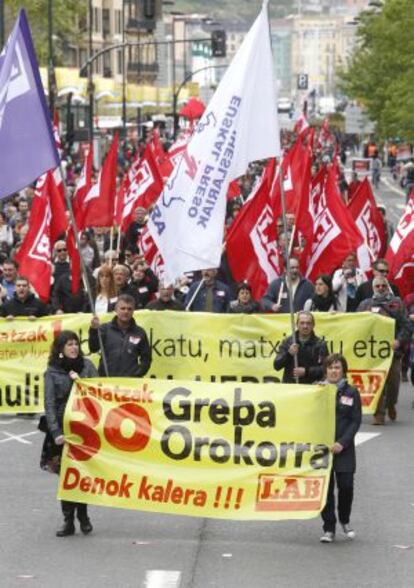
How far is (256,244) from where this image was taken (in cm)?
2164

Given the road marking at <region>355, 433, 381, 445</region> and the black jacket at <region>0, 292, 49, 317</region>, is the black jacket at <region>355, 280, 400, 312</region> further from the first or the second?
the black jacket at <region>0, 292, 49, 317</region>

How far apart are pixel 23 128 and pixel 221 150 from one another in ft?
6.68

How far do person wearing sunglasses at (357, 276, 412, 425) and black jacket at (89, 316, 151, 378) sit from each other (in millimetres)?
4131

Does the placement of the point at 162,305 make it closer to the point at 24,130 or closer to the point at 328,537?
the point at 24,130

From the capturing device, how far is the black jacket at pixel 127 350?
642 inches

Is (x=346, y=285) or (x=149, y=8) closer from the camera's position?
(x=346, y=285)

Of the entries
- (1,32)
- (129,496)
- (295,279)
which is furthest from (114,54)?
(129,496)

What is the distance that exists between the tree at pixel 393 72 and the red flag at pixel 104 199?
3763 cm

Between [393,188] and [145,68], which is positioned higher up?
[145,68]

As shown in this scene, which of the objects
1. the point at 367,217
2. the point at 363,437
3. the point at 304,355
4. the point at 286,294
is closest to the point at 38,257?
the point at 286,294

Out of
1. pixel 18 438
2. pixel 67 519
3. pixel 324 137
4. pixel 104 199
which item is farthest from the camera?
pixel 324 137

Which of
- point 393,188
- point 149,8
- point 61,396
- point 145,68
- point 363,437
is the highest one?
point 149,8

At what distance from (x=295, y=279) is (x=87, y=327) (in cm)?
261

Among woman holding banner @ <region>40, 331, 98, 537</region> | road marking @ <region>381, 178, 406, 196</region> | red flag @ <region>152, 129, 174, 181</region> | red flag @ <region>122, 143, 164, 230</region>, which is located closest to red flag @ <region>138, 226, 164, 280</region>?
red flag @ <region>122, 143, 164, 230</region>
